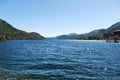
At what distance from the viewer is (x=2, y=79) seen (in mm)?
26203

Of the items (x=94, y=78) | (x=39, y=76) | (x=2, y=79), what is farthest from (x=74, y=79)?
(x=2, y=79)

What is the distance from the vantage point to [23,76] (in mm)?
28562

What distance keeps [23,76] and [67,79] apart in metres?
6.36

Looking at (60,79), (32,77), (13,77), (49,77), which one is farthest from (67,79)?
(13,77)

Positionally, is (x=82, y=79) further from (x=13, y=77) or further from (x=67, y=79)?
(x=13, y=77)

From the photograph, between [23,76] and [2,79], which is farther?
[23,76]

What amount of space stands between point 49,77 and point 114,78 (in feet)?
29.6

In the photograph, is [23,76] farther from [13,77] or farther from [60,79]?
[60,79]

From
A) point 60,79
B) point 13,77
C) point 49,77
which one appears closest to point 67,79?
point 60,79

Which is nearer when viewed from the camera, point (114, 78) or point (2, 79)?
point (2, 79)

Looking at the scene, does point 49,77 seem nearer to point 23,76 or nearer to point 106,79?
point 23,76

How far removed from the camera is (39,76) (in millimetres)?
28719

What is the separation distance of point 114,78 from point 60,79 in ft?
24.7

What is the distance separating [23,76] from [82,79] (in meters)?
8.33
